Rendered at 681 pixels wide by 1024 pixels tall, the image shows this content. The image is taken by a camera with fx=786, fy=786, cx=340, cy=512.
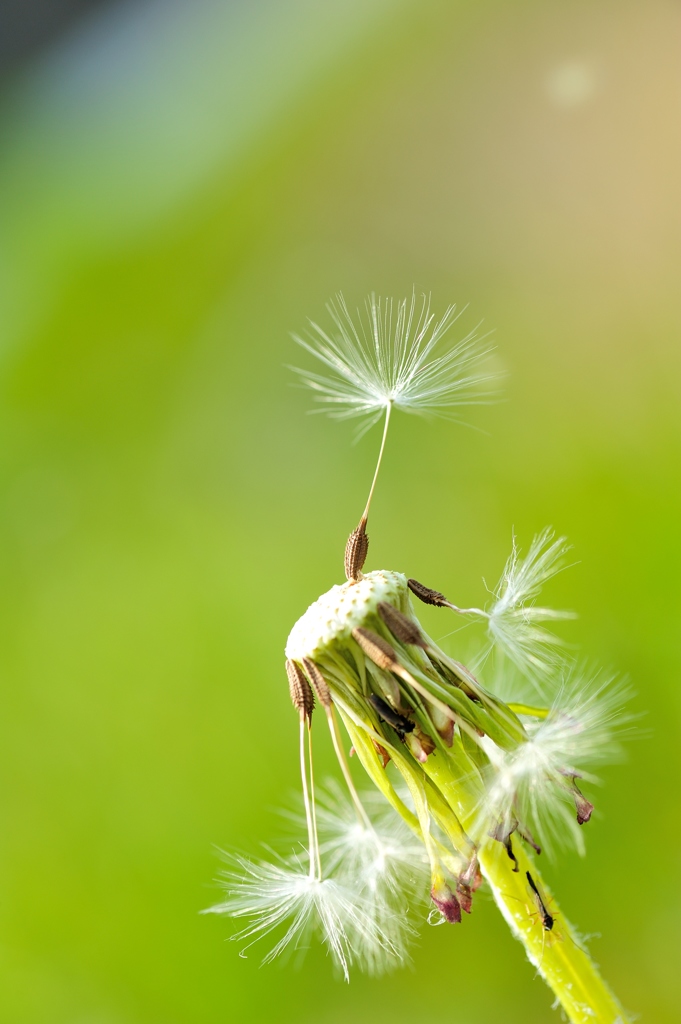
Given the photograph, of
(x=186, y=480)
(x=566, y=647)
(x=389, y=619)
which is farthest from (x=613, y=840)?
(x=186, y=480)

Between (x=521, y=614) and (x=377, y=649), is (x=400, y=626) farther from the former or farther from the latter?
(x=521, y=614)

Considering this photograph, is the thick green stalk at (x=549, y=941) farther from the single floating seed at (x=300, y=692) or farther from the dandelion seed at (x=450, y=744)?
the single floating seed at (x=300, y=692)

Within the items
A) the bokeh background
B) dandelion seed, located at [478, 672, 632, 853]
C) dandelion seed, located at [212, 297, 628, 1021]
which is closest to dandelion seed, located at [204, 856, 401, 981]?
dandelion seed, located at [212, 297, 628, 1021]

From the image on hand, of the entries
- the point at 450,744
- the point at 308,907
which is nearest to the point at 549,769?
the point at 450,744

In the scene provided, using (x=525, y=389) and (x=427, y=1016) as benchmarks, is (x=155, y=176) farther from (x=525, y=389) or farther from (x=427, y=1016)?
(x=427, y=1016)

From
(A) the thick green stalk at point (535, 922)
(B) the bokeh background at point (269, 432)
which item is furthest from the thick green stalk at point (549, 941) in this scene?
(B) the bokeh background at point (269, 432)

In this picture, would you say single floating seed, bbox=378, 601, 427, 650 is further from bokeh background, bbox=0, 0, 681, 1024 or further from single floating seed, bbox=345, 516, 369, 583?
bokeh background, bbox=0, 0, 681, 1024
